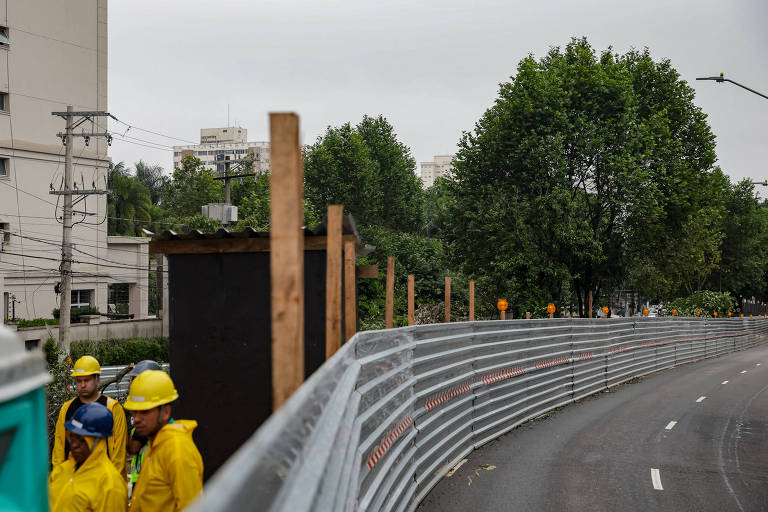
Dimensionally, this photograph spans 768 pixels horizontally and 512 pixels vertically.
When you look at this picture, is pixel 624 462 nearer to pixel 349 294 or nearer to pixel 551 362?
pixel 551 362

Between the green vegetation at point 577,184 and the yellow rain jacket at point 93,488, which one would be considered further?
Answer: the green vegetation at point 577,184

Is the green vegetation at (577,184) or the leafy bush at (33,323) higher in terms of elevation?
the green vegetation at (577,184)

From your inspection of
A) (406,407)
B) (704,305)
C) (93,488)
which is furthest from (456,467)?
(704,305)

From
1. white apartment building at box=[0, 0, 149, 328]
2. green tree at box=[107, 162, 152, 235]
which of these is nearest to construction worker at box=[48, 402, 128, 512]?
white apartment building at box=[0, 0, 149, 328]

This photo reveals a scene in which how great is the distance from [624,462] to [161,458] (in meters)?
8.31

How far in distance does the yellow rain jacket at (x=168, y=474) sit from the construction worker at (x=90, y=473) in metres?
0.25

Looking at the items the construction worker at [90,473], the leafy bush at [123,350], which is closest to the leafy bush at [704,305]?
the leafy bush at [123,350]

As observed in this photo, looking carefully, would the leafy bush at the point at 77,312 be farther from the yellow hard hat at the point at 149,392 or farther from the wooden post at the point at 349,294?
the yellow hard hat at the point at 149,392

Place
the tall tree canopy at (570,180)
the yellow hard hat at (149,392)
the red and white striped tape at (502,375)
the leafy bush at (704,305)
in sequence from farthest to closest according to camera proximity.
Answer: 1. the leafy bush at (704,305)
2. the tall tree canopy at (570,180)
3. the red and white striped tape at (502,375)
4. the yellow hard hat at (149,392)

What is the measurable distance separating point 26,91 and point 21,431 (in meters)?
48.0

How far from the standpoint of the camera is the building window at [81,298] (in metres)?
49.8

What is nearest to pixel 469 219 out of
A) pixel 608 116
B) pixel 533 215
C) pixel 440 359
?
pixel 533 215

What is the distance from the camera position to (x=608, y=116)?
39.2 meters

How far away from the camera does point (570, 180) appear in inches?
1540
